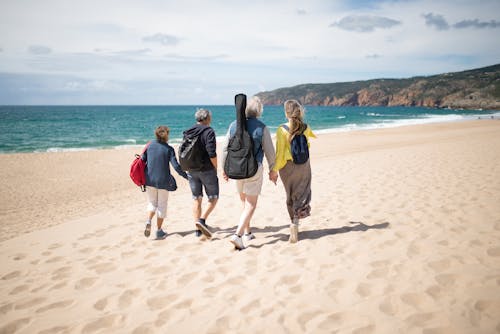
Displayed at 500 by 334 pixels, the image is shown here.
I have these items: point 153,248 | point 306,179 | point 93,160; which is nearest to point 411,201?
point 306,179

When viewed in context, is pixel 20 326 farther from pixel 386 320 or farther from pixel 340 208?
pixel 340 208

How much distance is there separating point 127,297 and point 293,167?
253cm

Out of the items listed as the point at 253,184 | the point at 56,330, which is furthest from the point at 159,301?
the point at 253,184

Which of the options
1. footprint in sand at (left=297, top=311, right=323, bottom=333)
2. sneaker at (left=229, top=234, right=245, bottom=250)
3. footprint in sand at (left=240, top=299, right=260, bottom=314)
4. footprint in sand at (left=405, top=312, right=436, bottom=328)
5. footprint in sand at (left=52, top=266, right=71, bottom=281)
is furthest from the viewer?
sneaker at (left=229, top=234, right=245, bottom=250)

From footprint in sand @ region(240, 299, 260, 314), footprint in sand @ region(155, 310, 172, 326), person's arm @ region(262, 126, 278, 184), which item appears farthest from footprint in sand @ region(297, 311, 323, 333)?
person's arm @ region(262, 126, 278, 184)

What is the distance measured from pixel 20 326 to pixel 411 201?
20.0 ft

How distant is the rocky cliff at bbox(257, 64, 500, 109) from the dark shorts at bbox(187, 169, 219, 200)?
3778 inches

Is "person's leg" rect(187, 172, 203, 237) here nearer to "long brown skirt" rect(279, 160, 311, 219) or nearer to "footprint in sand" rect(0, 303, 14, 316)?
→ "long brown skirt" rect(279, 160, 311, 219)

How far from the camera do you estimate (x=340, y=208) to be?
5.74 m

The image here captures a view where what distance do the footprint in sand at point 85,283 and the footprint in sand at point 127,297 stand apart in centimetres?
54

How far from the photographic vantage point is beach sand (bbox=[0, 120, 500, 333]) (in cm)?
260

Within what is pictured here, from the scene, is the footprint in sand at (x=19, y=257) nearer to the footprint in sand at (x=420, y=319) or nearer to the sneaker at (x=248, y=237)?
the sneaker at (x=248, y=237)

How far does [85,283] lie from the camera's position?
3.42 meters

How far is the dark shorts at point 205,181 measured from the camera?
434cm
